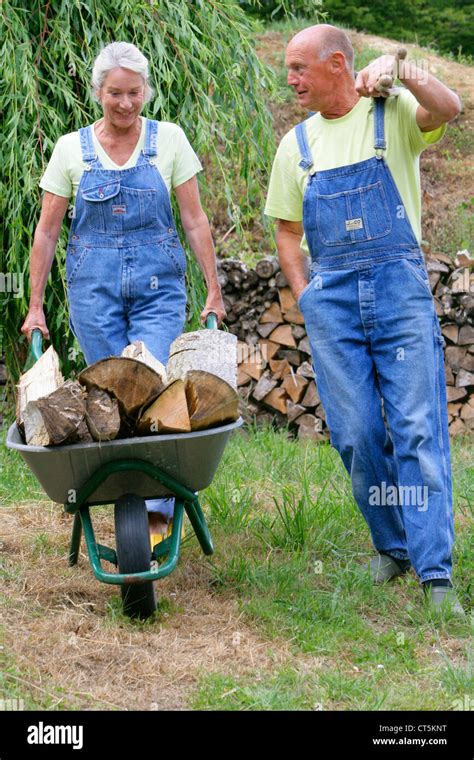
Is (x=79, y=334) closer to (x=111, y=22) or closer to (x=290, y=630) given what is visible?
(x=290, y=630)

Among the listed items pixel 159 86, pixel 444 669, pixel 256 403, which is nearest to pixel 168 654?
pixel 444 669

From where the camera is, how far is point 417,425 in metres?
3.36

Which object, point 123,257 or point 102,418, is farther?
point 123,257

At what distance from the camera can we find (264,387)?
6270mm

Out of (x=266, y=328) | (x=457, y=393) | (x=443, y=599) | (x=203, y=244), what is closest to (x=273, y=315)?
(x=266, y=328)

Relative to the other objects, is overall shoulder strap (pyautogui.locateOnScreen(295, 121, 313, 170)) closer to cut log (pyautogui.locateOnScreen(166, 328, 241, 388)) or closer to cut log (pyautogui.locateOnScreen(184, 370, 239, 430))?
cut log (pyautogui.locateOnScreen(166, 328, 241, 388))

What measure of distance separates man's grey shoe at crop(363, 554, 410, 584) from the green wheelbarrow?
2.58ft

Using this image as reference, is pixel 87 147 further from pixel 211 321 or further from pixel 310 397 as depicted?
pixel 310 397

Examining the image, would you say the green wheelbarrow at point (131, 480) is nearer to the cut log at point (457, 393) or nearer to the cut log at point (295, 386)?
the cut log at point (295, 386)

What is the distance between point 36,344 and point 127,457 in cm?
71

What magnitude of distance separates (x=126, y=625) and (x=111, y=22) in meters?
3.01

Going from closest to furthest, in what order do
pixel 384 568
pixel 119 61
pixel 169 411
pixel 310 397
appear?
pixel 169 411, pixel 119 61, pixel 384 568, pixel 310 397

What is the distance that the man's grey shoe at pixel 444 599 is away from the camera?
10.9ft

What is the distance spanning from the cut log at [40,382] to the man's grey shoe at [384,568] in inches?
50.2
